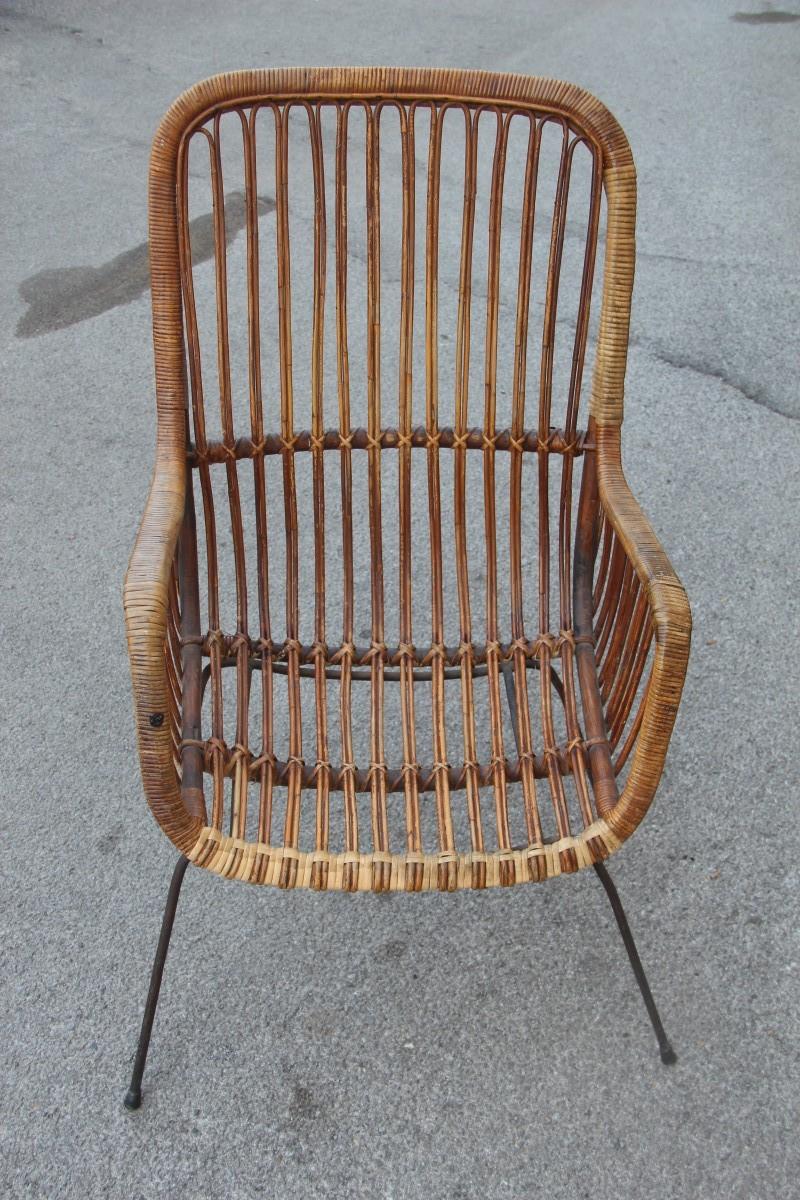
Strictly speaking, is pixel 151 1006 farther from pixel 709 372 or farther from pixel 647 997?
pixel 709 372

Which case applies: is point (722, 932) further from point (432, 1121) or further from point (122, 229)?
point (122, 229)

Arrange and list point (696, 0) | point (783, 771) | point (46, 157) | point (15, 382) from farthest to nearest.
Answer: point (696, 0) < point (46, 157) < point (15, 382) < point (783, 771)

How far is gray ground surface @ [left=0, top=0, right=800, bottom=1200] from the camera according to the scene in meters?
1.44

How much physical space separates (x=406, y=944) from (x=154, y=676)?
0.69 metres

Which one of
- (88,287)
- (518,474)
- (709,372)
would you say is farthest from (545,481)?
(88,287)

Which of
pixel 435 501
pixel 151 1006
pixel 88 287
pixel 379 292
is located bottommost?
pixel 151 1006

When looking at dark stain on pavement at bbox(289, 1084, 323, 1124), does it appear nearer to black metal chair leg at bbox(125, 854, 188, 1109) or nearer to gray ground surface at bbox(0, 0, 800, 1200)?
gray ground surface at bbox(0, 0, 800, 1200)

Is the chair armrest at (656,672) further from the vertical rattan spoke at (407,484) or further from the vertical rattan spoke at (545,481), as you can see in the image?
the vertical rattan spoke at (407,484)

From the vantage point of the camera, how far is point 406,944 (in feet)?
5.46

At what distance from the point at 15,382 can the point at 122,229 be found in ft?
2.91

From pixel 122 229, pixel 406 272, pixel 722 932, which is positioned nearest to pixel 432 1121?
pixel 722 932

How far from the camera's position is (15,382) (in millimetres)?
2846

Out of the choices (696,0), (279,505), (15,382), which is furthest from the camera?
(696,0)

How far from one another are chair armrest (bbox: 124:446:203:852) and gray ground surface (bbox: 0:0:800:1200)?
1.47 feet
